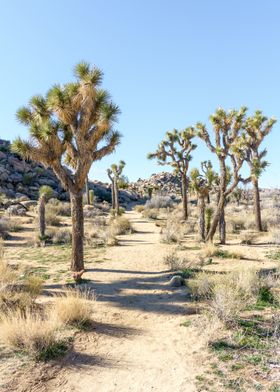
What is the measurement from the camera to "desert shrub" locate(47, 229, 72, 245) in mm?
15477

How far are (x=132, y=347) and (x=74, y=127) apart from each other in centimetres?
629

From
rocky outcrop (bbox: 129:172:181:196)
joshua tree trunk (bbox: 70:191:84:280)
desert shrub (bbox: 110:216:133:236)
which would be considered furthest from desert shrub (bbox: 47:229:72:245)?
rocky outcrop (bbox: 129:172:181:196)

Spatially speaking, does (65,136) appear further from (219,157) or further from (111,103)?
(219,157)

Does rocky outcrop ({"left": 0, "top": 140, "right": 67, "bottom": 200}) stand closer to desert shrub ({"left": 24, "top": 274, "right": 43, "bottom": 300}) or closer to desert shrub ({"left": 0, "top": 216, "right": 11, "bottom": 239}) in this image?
desert shrub ({"left": 0, "top": 216, "right": 11, "bottom": 239})

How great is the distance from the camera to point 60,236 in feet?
51.6

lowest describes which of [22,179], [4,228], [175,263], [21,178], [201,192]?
[175,263]

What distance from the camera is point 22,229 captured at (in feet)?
59.7

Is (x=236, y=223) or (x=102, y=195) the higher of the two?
(x=102, y=195)

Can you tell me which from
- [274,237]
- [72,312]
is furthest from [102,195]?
[72,312]

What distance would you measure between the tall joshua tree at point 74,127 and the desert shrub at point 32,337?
13.6 feet

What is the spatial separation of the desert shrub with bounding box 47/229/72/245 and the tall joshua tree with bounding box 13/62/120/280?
6393 mm

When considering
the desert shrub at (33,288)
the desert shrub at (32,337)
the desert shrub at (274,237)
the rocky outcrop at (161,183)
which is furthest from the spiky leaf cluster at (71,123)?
the rocky outcrop at (161,183)

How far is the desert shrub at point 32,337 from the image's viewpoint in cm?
466

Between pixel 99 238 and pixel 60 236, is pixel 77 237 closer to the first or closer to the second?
pixel 60 236
